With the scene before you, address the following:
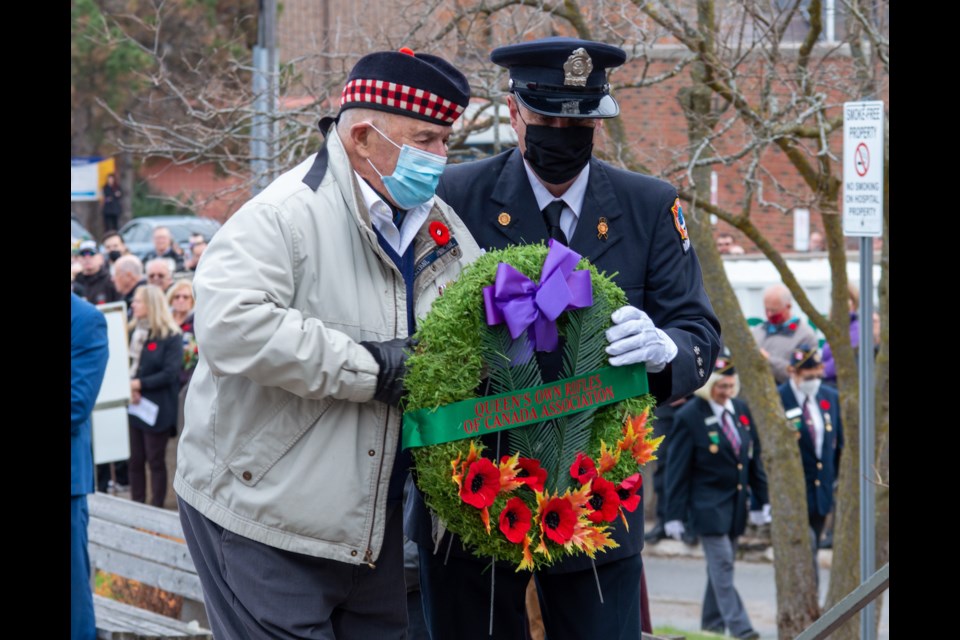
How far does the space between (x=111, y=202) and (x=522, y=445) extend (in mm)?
28555

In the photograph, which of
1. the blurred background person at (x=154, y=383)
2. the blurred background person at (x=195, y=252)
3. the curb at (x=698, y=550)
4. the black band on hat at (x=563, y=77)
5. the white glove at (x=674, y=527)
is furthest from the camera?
the blurred background person at (x=195, y=252)

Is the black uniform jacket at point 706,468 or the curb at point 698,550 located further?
the curb at point 698,550

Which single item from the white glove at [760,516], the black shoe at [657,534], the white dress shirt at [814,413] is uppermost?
the white dress shirt at [814,413]

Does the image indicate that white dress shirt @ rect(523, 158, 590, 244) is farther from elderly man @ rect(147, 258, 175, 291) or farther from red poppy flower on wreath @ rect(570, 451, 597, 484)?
elderly man @ rect(147, 258, 175, 291)

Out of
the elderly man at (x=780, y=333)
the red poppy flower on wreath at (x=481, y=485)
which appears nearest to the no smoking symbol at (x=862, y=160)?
the red poppy flower on wreath at (x=481, y=485)

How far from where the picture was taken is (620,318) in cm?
340

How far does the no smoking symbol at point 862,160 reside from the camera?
19.3 ft

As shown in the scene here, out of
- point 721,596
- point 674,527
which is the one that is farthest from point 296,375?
point 674,527

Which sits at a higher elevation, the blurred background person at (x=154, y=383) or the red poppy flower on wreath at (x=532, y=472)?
the red poppy flower on wreath at (x=532, y=472)

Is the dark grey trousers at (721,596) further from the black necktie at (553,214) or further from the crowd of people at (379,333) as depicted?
the black necktie at (553,214)

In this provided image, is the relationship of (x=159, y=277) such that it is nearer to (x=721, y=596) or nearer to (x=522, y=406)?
(x=721, y=596)

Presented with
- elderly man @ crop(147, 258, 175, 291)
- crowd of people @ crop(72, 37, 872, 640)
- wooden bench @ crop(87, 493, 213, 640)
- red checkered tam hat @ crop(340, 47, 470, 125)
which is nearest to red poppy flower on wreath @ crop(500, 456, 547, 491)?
crowd of people @ crop(72, 37, 872, 640)

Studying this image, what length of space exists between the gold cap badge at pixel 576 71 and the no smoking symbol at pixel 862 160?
256 centimetres
